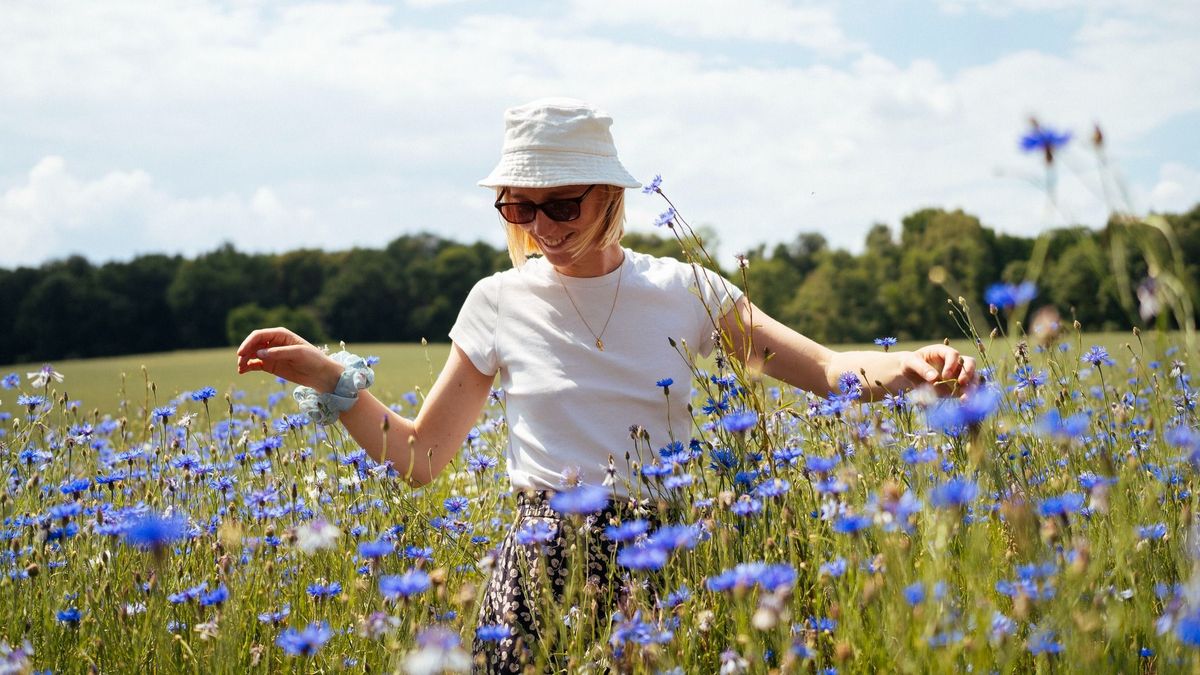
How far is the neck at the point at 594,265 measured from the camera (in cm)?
254

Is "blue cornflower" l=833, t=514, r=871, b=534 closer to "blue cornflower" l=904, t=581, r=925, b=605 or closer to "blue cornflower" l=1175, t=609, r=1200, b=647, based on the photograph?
"blue cornflower" l=904, t=581, r=925, b=605

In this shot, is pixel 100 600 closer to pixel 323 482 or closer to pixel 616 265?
pixel 323 482

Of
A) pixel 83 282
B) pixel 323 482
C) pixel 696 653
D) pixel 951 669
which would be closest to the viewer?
pixel 951 669

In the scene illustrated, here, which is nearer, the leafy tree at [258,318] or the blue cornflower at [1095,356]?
the blue cornflower at [1095,356]

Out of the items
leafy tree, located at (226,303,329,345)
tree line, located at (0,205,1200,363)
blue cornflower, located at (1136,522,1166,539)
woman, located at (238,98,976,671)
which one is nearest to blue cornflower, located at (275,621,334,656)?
woman, located at (238,98,976,671)

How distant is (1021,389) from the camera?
101 inches

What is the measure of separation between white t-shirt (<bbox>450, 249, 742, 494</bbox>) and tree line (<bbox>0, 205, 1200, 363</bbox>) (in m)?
33.5

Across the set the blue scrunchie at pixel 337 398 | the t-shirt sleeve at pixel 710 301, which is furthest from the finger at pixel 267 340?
the t-shirt sleeve at pixel 710 301

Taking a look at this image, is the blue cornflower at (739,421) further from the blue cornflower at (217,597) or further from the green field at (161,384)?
the green field at (161,384)

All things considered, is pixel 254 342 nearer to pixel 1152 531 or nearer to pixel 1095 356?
pixel 1152 531

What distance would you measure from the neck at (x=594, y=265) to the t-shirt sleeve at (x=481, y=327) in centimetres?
19

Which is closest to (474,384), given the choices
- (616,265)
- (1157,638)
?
(616,265)

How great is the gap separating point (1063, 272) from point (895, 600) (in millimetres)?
31082

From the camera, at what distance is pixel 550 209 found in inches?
92.0
